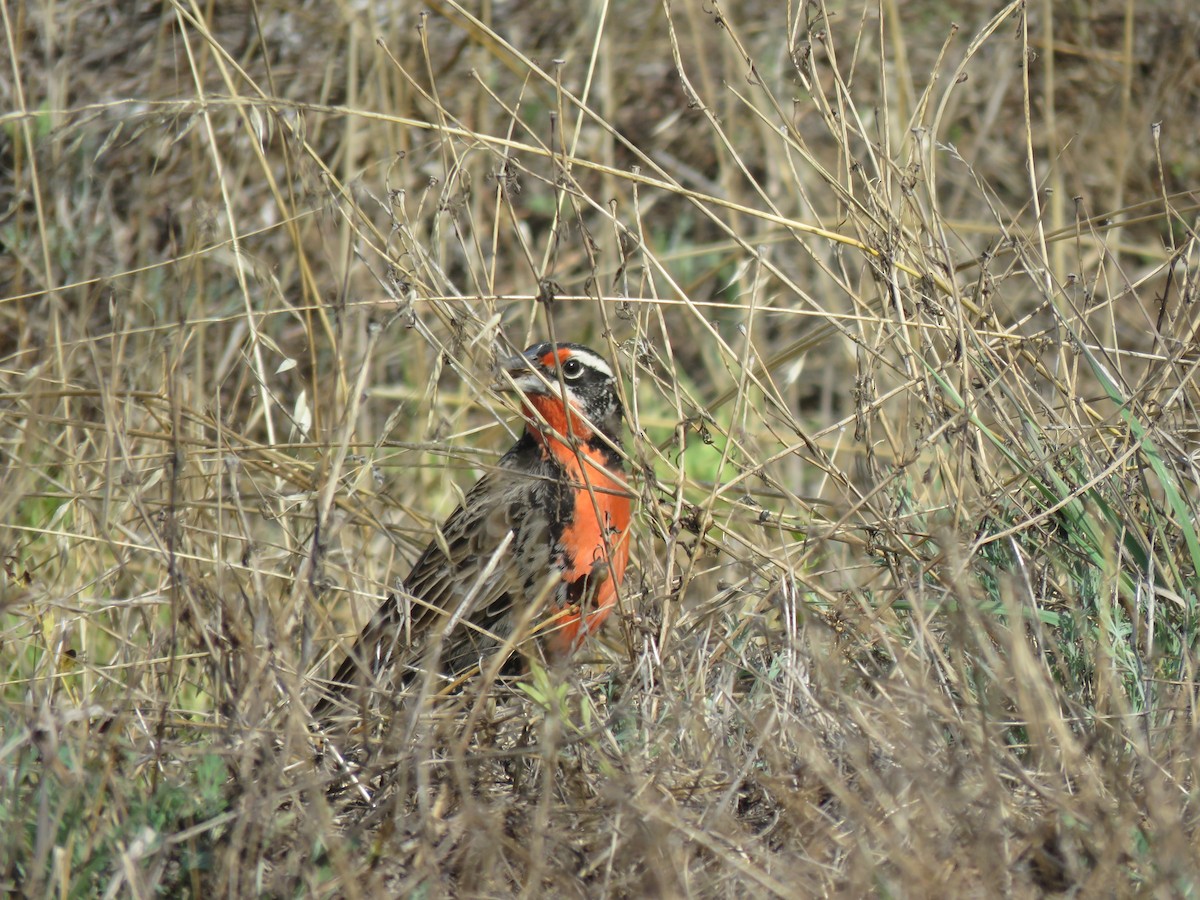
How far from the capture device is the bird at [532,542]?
426 cm

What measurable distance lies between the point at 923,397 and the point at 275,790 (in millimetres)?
2045

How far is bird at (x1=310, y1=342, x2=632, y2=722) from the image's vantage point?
4.26 m

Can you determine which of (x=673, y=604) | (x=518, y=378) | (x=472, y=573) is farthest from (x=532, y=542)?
(x=673, y=604)

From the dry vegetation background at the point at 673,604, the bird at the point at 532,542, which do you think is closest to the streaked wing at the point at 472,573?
the bird at the point at 532,542

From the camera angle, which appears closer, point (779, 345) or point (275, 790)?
point (275, 790)

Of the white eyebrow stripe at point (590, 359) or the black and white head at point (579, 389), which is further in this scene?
the white eyebrow stripe at point (590, 359)

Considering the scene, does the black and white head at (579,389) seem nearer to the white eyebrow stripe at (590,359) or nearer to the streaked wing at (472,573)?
the white eyebrow stripe at (590,359)

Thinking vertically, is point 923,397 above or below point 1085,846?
above

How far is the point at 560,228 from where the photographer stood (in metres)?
3.54

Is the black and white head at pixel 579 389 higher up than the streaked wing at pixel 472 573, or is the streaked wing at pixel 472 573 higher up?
the black and white head at pixel 579 389

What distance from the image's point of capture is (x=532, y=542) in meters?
4.84

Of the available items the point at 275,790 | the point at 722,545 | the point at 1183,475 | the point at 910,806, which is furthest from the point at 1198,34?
the point at 275,790

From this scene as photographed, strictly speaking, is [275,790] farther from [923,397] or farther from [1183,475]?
[1183,475]

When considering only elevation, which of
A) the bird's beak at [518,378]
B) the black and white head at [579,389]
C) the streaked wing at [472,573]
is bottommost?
the streaked wing at [472,573]
